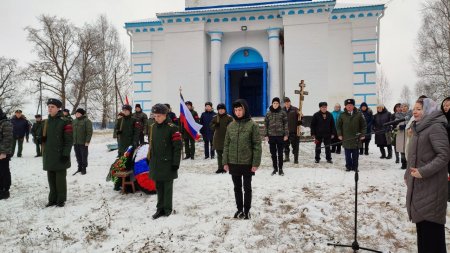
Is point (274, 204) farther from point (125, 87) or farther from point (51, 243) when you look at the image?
point (125, 87)

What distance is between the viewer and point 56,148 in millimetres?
5949

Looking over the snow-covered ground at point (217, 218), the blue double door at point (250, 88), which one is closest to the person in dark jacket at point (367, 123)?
the snow-covered ground at point (217, 218)

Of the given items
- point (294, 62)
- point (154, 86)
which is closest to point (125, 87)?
point (154, 86)

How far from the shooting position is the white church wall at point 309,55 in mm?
16297

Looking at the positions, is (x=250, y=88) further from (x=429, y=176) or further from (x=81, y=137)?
(x=429, y=176)

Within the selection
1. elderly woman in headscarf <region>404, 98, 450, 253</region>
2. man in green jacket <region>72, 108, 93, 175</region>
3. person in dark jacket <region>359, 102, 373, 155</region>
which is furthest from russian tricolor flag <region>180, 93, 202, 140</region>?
elderly woman in headscarf <region>404, 98, 450, 253</region>

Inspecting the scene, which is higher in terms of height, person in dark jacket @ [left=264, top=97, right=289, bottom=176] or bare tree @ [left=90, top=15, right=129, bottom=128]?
bare tree @ [left=90, top=15, right=129, bottom=128]

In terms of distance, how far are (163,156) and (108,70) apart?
33891 mm

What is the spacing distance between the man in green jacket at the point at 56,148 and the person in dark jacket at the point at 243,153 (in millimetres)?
3216

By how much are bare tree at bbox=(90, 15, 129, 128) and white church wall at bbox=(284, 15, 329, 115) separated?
80.3ft

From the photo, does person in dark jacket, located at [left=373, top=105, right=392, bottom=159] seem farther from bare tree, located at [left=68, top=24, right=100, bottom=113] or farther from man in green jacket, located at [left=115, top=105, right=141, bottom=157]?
bare tree, located at [left=68, top=24, right=100, bottom=113]

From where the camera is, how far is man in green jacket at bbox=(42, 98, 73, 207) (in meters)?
5.92

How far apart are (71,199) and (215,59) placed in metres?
12.5

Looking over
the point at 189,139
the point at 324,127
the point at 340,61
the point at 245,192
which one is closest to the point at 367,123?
the point at 324,127
